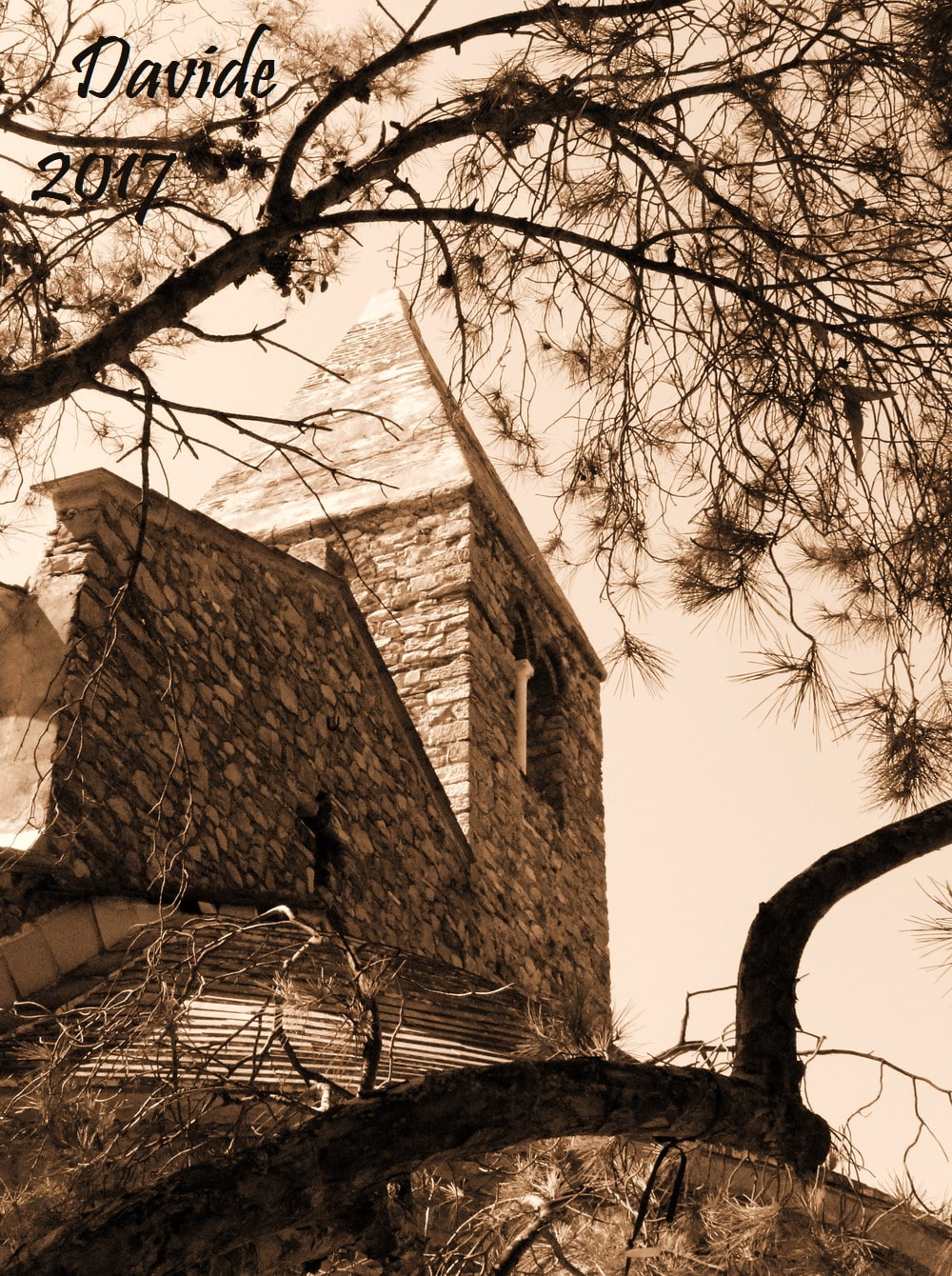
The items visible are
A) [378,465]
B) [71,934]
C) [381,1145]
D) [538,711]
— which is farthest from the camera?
[538,711]

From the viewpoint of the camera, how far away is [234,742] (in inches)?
272

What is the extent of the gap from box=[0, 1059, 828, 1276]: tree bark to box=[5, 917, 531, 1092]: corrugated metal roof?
31 cm

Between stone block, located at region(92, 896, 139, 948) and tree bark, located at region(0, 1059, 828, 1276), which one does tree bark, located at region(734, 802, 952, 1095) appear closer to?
tree bark, located at region(0, 1059, 828, 1276)

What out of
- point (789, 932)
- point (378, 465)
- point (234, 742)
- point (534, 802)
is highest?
point (378, 465)

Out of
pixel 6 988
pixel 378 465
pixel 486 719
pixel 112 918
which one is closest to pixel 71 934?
pixel 112 918

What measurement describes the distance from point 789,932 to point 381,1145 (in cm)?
97

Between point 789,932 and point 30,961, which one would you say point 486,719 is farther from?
point 789,932

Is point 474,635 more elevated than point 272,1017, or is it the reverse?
point 474,635

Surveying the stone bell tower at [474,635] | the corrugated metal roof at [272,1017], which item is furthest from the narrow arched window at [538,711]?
the corrugated metal roof at [272,1017]

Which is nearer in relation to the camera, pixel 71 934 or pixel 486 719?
pixel 71 934

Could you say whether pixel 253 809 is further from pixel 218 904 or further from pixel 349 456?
pixel 349 456

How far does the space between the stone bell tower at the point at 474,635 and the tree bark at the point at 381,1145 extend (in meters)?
6.37

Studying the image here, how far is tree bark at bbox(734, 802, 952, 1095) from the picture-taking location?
2896 mm

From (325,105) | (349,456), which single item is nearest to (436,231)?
(325,105)
